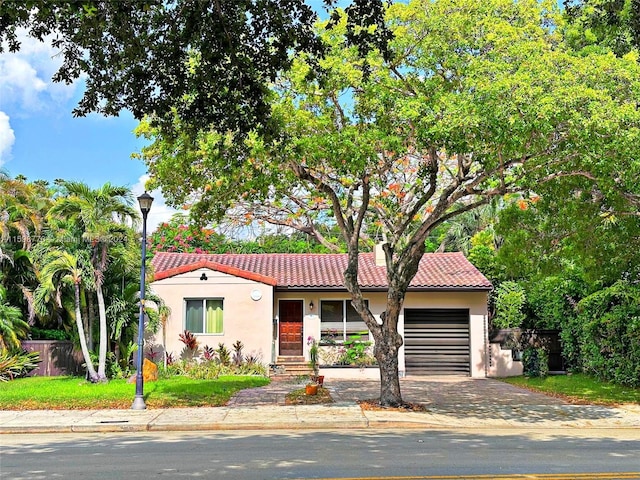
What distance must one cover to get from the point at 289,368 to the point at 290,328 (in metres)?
1.75

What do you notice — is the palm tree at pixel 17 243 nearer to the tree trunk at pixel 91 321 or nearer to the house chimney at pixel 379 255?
the tree trunk at pixel 91 321

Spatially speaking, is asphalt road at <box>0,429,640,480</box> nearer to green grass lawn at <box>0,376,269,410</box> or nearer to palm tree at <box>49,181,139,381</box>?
green grass lawn at <box>0,376,269,410</box>

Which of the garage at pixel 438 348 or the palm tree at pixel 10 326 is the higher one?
the palm tree at pixel 10 326

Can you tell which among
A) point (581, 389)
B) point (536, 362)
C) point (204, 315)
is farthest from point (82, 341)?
point (536, 362)

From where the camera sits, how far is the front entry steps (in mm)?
23469

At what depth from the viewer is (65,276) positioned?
1858 centimetres

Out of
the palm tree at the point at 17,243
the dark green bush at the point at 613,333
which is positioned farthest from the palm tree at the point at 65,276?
the dark green bush at the point at 613,333

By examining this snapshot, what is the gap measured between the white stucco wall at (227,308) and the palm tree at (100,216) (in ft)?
14.5

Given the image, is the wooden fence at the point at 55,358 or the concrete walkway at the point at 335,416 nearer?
the concrete walkway at the point at 335,416

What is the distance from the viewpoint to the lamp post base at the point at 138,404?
49.5 ft

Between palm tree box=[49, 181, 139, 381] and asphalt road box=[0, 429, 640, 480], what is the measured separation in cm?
688

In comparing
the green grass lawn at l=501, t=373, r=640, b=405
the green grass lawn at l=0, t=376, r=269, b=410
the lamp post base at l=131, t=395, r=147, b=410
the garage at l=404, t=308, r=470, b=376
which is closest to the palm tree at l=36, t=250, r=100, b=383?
the green grass lawn at l=0, t=376, r=269, b=410

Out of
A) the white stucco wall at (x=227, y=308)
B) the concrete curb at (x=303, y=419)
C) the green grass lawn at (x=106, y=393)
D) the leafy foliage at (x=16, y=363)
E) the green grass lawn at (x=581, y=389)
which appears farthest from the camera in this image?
the white stucco wall at (x=227, y=308)

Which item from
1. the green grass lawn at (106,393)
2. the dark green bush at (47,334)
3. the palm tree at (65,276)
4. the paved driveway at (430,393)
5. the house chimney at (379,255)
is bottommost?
the paved driveway at (430,393)
